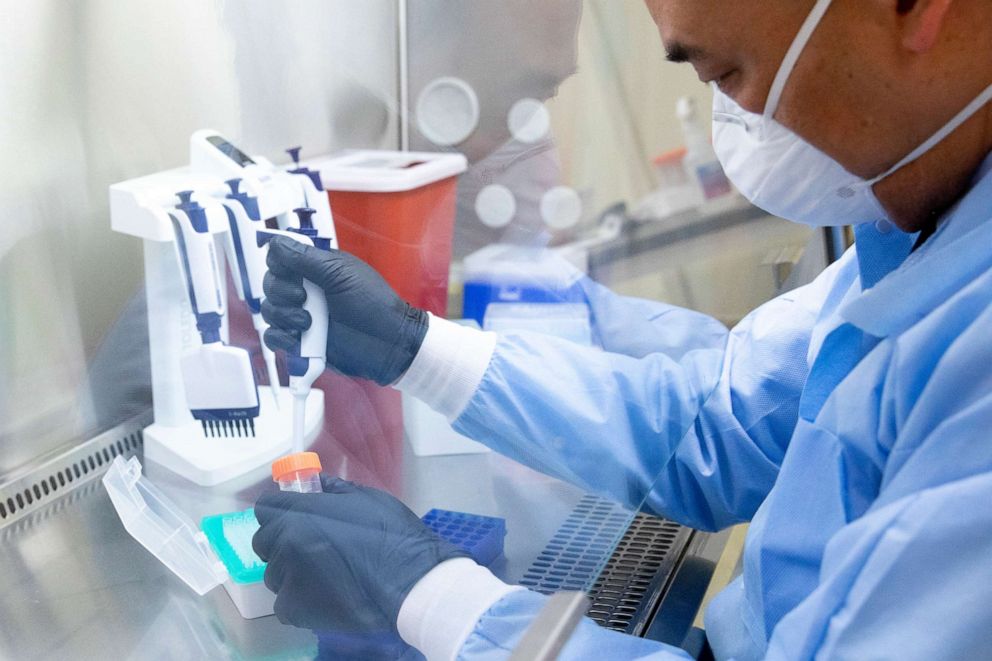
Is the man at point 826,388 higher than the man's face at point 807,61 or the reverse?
the reverse

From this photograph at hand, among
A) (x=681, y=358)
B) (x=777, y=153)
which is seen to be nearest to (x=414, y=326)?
(x=681, y=358)

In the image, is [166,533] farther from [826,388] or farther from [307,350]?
[826,388]

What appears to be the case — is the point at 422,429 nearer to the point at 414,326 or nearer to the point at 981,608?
the point at 414,326

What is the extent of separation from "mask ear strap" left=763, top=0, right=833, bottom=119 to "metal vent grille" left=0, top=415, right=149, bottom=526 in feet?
2.67

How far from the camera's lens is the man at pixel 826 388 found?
2.51ft

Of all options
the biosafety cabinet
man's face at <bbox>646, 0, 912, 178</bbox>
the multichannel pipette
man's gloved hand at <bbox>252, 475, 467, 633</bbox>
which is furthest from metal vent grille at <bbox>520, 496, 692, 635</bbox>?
man's face at <bbox>646, 0, 912, 178</bbox>

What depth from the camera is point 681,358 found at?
1.43 m

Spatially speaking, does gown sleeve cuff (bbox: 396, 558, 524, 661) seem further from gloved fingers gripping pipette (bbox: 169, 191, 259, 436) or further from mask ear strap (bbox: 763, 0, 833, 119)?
mask ear strap (bbox: 763, 0, 833, 119)

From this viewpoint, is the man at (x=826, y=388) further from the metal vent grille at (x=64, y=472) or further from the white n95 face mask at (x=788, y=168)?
the metal vent grille at (x=64, y=472)

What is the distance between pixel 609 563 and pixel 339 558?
448 mm

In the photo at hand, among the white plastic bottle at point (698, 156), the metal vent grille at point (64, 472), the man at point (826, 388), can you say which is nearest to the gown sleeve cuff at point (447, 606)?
the man at point (826, 388)

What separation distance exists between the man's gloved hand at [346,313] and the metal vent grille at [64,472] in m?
0.26

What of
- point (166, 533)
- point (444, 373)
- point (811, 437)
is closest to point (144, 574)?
point (166, 533)

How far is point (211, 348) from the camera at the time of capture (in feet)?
3.73
